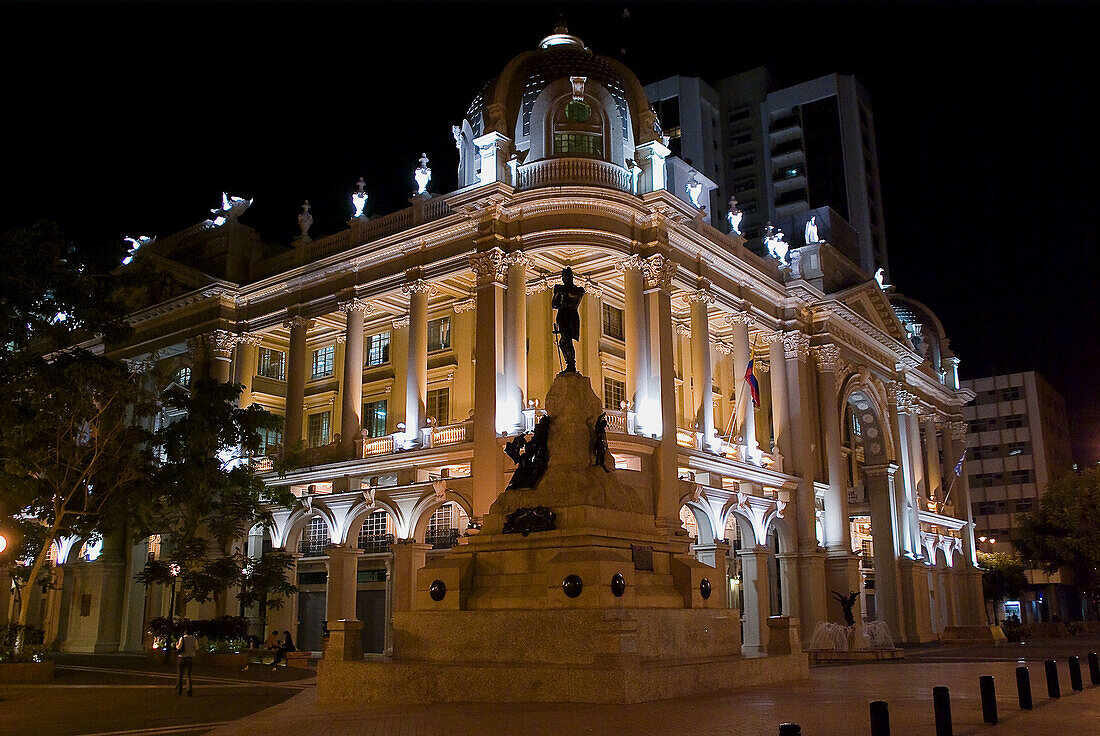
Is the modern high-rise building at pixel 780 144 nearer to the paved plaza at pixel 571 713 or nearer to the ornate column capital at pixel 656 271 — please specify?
the ornate column capital at pixel 656 271

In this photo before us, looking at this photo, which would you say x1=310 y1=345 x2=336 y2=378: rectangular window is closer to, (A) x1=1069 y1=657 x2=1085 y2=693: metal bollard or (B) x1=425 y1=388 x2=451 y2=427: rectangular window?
(B) x1=425 y1=388 x2=451 y2=427: rectangular window

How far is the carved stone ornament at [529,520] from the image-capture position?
16.5m

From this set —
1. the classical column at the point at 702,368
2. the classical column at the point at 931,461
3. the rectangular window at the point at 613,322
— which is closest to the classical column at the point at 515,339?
the rectangular window at the point at 613,322

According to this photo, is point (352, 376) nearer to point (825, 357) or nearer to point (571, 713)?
point (825, 357)

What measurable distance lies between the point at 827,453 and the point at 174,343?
2991cm

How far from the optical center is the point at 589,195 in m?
33.3

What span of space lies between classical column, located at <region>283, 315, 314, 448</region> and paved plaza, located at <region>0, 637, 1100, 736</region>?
61.4 ft

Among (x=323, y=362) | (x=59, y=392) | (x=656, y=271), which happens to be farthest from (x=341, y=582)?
(x=656, y=271)

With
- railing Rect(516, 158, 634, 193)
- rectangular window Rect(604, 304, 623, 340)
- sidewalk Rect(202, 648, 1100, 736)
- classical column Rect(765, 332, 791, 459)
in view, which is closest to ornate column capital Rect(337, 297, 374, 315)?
railing Rect(516, 158, 634, 193)

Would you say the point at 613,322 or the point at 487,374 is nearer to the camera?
the point at 487,374

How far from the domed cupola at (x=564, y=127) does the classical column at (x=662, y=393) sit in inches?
132

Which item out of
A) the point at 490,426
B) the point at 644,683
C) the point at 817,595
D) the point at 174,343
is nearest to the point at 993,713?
the point at 644,683

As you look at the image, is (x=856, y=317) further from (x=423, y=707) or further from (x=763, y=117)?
(x=763, y=117)

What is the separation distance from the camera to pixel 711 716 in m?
12.1
